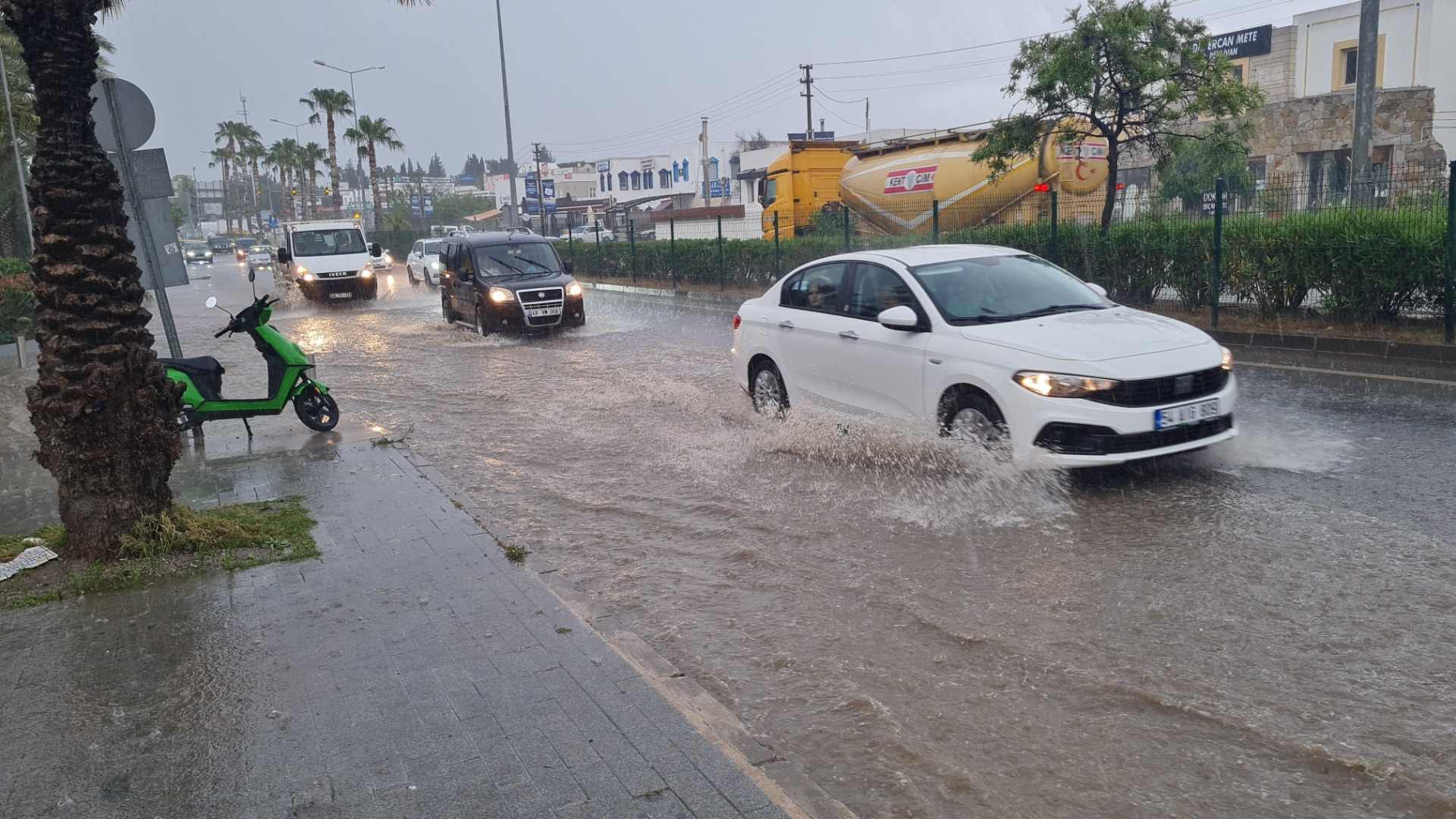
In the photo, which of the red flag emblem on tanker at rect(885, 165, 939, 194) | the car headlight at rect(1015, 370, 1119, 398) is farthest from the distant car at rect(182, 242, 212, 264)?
the car headlight at rect(1015, 370, 1119, 398)

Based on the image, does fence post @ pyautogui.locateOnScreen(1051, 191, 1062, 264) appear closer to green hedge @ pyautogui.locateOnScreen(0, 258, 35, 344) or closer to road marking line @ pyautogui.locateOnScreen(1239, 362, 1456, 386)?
road marking line @ pyautogui.locateOnScreen(1239, 362, 1456, 386)

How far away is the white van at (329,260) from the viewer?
90.2 feet

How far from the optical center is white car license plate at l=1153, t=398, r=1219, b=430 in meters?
6.53

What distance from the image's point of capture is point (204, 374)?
31.4 feet

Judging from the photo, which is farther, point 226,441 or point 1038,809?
point 226,441

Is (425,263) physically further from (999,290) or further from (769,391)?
(999,290)

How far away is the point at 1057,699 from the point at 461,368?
12.3 meters

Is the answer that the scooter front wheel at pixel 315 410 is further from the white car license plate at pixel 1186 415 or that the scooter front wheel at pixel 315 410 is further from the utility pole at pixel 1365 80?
the utility pole at pixel 1365 80

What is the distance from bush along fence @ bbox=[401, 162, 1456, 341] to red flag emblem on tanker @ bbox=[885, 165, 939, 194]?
190 inches

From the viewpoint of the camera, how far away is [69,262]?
590 centimetres

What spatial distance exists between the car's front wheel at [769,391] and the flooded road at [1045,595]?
0.64 feet

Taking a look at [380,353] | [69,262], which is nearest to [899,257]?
[69,262]

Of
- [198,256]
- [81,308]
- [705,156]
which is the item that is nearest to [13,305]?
[81,308]

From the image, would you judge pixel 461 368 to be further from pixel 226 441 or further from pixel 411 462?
pixel 411 462
